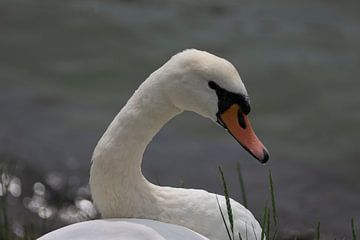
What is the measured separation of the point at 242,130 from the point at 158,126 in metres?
0.33

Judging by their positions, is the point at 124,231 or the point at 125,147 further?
the point at 125,147

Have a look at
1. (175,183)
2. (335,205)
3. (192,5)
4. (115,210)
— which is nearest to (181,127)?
(175,183)

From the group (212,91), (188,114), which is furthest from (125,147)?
(188,114)

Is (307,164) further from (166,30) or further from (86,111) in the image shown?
(166,30)

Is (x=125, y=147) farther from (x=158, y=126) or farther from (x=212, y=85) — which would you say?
(x=212, y=85)

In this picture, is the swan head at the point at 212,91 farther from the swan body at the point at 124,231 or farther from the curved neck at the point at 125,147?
the swan body at the point at 124,231

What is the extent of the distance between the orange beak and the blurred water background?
2.78 meters

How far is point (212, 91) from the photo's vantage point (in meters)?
3.55

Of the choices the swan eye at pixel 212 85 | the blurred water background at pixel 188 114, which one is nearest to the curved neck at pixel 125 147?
the swan eye at pixel 212 85

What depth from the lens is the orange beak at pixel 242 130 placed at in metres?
3.56

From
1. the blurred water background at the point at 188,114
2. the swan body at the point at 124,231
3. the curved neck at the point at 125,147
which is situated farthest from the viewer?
the blurred water background at the point at 188,114

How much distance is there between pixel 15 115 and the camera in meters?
8.27

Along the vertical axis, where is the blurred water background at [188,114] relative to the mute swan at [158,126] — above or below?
below

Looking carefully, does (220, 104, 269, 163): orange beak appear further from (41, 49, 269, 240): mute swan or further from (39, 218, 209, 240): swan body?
(39, 218, 209, 240): swan body
